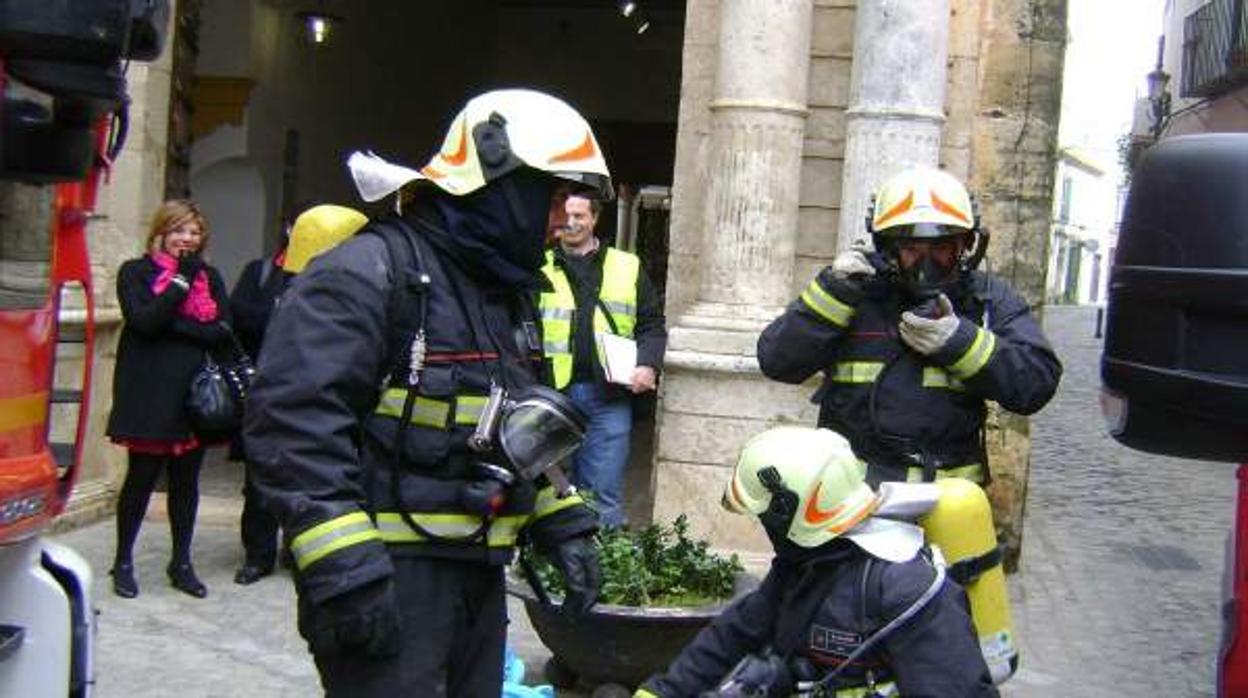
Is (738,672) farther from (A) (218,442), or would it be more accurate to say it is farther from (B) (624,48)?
(B) (624,48)

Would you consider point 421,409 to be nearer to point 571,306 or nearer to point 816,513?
point 816,513

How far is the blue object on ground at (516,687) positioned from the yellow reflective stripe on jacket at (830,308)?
56.3 inches

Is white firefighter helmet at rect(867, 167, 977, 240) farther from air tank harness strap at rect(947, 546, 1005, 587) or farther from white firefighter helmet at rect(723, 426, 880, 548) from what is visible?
white firefighter helmet at rect(723, 426, 880, 548)

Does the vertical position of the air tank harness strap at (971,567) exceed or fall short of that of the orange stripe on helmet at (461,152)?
it falls short

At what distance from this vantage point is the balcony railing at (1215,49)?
68.6 ft

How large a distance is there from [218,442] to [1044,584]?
13.9 feet

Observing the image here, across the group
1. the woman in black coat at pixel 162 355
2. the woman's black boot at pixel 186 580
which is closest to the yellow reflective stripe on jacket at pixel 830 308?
the woman in black coat at pixel 162 355

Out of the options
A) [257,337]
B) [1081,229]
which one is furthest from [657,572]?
[1081,229]

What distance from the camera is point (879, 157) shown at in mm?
7605

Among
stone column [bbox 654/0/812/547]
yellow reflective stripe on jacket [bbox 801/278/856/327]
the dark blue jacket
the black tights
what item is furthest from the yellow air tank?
the black tights

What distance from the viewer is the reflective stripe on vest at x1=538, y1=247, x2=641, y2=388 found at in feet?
21.8

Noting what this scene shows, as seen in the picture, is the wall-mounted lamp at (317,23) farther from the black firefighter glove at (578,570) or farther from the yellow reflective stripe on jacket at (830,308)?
the black firefighter glove at (578,570)

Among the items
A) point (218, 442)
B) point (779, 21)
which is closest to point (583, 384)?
point (218, 442)

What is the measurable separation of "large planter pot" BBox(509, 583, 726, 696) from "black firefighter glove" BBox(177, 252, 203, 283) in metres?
2.20
